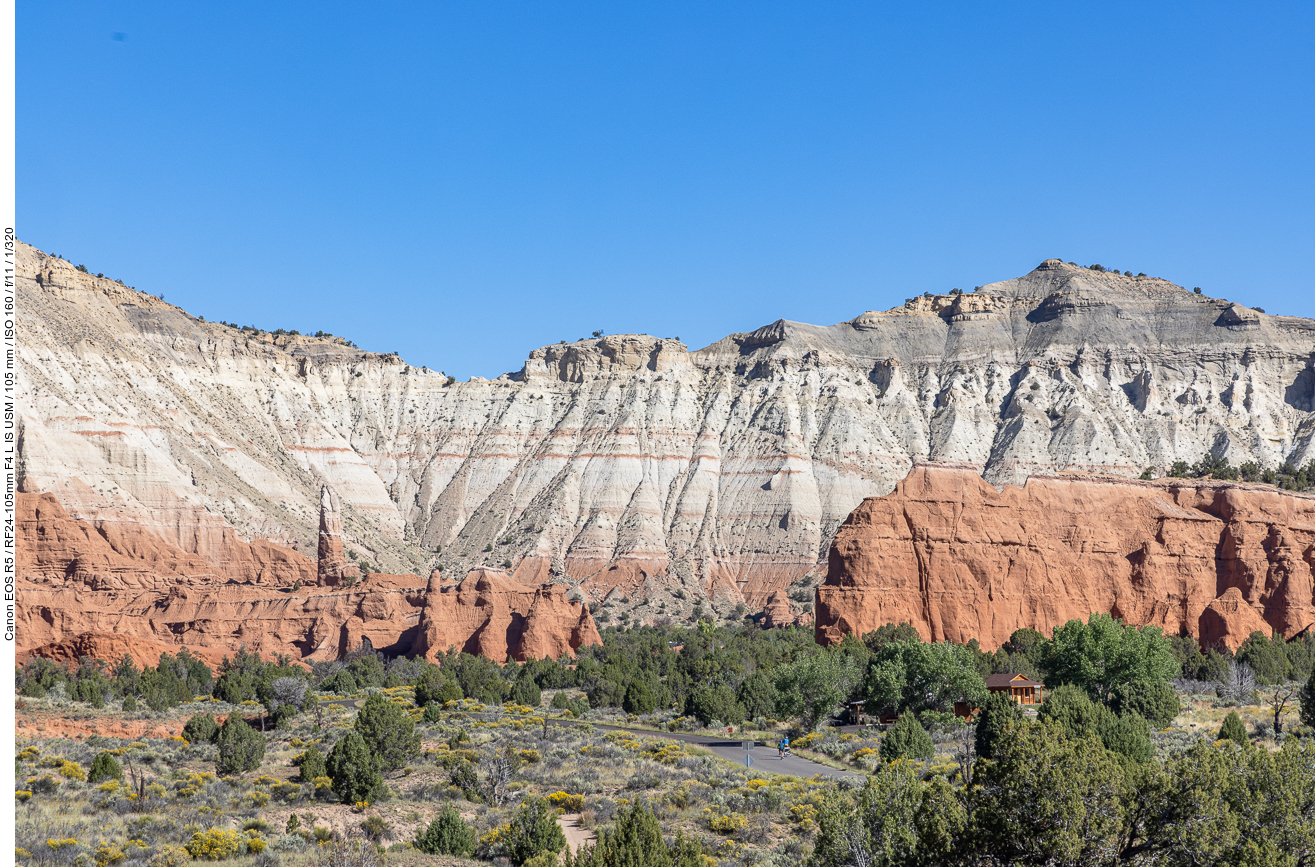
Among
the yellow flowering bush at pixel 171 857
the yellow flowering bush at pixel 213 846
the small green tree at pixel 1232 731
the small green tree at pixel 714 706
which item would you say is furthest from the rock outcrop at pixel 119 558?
the small green tree at pixel 1232 731

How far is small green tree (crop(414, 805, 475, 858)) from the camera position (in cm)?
2641

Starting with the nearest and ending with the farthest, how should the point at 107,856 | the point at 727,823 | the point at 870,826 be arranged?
the point at 870,826
the point at 107,856
the point at 727,823

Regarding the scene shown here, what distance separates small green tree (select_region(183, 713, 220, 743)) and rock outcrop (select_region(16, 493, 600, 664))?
36138mm

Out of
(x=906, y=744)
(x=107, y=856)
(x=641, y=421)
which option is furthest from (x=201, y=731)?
(x=641, y=421)

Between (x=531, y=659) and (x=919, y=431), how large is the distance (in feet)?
226

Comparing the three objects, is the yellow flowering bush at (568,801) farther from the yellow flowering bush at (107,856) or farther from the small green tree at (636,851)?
the yellow flowering bush at (107,856)

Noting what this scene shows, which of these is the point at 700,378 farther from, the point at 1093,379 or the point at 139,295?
the point at 139,295

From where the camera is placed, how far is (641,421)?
443 ft

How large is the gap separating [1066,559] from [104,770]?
64.5 metres

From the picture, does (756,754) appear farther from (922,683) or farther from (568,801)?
(568,801)

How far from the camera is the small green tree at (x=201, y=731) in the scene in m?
45.2

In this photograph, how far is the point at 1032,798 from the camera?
16.5 metres

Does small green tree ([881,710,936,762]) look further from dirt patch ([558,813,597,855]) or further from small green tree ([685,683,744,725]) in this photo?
small green tree ([685,683,744,725])

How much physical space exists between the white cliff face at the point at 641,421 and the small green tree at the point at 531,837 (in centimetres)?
8113
